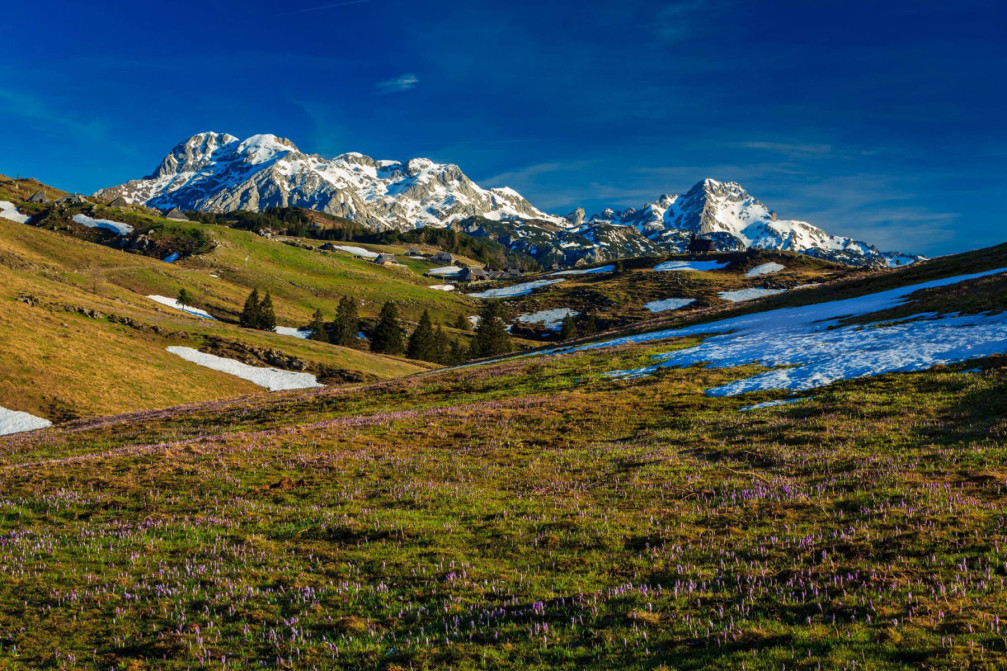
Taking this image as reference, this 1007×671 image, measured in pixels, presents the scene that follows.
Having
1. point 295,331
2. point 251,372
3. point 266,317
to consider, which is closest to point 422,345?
point 295,331

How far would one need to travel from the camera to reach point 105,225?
193125 mm

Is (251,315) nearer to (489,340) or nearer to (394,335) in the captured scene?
(394,335)

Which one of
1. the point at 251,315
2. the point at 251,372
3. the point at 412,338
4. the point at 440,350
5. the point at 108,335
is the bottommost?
the point at 251,372

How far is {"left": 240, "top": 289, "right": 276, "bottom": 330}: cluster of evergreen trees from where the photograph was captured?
4144 inches

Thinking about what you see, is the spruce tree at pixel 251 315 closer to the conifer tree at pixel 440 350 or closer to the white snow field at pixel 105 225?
the conifer tree at pixel 440 350

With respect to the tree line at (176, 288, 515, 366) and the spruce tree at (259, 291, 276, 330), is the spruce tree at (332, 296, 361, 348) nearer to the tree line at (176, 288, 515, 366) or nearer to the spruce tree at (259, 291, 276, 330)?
the tree line at (176, 288, 515, 366)

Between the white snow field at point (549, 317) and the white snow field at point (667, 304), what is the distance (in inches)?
1082

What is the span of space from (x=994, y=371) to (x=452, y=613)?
959 inches

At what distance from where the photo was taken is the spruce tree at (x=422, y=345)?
114m

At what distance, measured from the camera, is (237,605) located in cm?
987

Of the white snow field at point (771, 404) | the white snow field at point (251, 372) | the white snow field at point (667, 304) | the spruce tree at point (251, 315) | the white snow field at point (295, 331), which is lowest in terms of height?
the white snow field at point (251, 372)

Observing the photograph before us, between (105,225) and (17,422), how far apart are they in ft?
605

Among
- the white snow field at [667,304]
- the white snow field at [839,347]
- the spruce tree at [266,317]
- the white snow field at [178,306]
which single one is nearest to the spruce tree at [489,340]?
the spruce tree at [266,317]

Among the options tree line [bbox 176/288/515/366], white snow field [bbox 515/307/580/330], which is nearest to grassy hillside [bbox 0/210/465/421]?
tree line [bbox 176/288/515/366]
